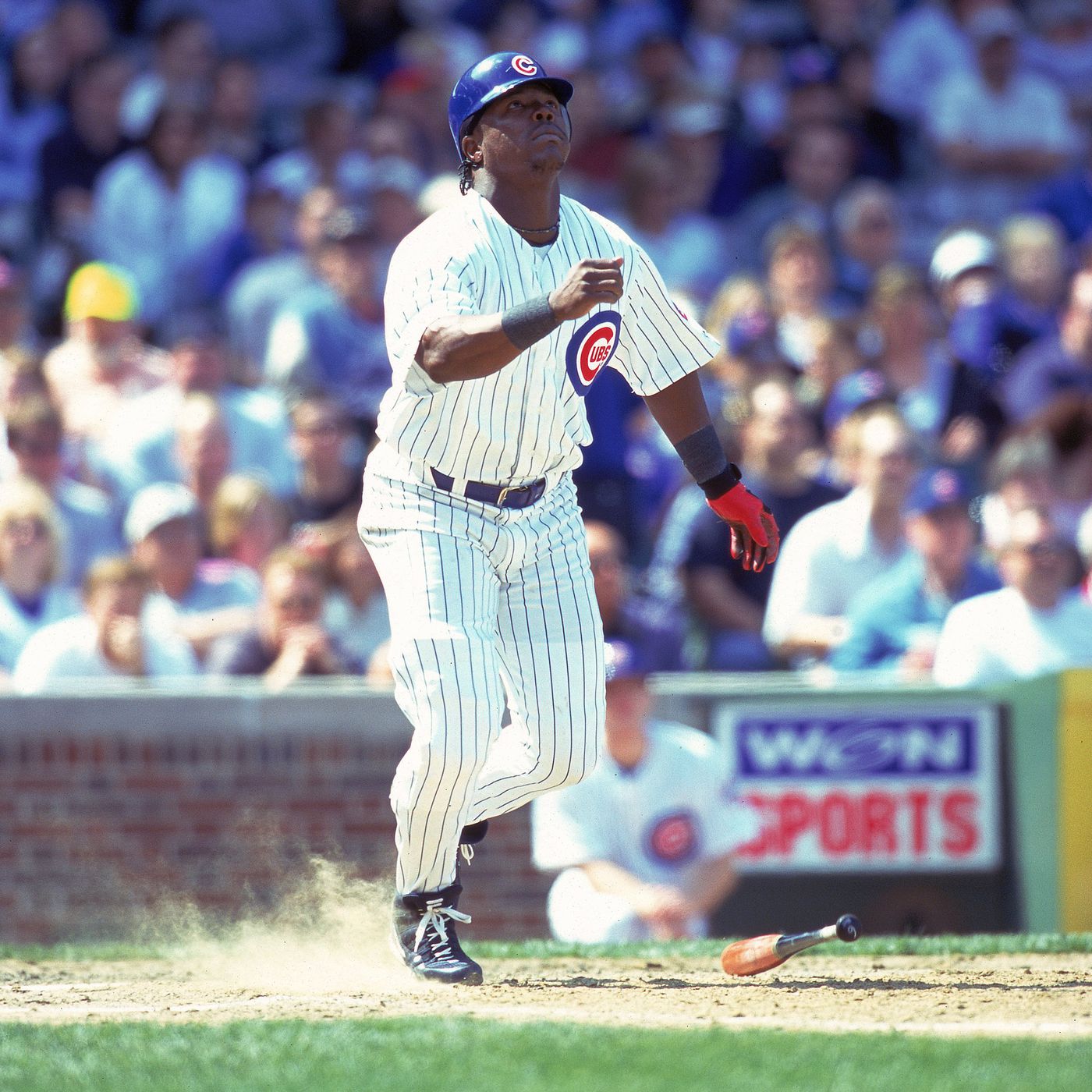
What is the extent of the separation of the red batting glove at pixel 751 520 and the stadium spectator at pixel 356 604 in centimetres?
307

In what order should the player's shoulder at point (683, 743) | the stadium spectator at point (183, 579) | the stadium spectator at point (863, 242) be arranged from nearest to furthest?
the player's shoulder at point (683, 743), the stadium spectator at point (183, 579), the stadium spectator at point (863, 242)

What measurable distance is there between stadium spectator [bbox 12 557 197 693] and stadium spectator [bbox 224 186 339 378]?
2370mm

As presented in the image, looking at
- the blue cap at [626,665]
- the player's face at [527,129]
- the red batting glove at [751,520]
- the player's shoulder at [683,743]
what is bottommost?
the player's shoulder at [683,743]

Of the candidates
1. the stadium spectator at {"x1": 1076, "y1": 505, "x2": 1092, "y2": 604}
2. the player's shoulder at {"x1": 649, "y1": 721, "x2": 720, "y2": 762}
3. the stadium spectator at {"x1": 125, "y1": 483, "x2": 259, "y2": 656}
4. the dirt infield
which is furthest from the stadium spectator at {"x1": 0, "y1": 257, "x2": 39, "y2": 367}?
the stadium spectator at {"x1": 1076, "y1": 505, "x2": 1092, "y2": 604}

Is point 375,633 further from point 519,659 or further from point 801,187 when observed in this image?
point 801,187

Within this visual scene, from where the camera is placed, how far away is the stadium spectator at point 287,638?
7.55 meters

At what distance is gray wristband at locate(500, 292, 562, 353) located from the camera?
162 inches

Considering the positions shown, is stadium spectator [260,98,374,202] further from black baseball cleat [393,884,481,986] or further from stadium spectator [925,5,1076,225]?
black baseball cleat [393,884,481,986]

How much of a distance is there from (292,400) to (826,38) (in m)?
4.89

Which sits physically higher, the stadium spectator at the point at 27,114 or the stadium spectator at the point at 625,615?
the stadium spectator at the point at 27,114

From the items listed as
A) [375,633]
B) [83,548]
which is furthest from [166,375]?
[375,633]

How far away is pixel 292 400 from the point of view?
9133 millimetres

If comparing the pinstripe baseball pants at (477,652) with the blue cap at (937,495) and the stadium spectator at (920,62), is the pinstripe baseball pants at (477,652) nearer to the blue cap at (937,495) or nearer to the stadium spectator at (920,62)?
the blue cap at (937,495)

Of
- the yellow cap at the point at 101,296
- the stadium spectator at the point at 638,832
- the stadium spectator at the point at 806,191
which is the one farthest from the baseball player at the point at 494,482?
the stadium spectator at the point at 806,191
